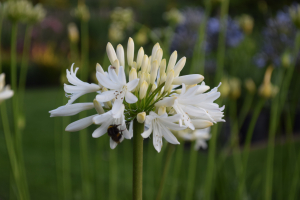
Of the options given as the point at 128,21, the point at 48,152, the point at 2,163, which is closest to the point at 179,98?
the point at 128,21

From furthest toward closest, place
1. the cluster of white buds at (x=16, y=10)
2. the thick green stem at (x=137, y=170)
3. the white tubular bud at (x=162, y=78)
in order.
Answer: the cluster of white buds at (x=16, y=10) → the white tubular bud at (x=162, y=78) → the thick green stem at (x=137, y=170)

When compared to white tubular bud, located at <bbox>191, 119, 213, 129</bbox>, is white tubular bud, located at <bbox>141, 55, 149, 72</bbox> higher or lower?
higher

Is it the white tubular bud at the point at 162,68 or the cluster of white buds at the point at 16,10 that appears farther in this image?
the cluster of white buds at the point at 16,10

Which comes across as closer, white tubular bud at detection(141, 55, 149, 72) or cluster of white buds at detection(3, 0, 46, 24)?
white tubular bud at detection(141, 55, 149, 72)

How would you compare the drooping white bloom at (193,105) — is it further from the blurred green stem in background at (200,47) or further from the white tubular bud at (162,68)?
the blurred green stem in background at (200,47)

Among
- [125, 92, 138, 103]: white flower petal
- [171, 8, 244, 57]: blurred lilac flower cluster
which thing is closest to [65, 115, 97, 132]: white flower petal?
[125, 92, 138, 103]: white flower petal

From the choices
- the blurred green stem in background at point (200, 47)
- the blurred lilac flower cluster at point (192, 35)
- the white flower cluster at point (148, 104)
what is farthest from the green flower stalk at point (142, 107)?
the blurred lilac flower cluster at point (192, 35)

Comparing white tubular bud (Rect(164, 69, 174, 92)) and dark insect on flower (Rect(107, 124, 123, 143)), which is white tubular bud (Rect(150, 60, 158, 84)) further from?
dark insect on flower (Rect(107, 124, 123, 143))

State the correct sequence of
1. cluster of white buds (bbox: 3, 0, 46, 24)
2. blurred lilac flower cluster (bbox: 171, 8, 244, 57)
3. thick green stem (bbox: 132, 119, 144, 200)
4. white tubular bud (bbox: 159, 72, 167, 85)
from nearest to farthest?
thick green stem (bbox: 132, 119, 144, 200)
white tubular bud (bbox: 159, 72, 167, 85)
cluster of white buds (bbox: 3, 0, 46, 24)
blurred lilac flower cluster (bbox: 171, 8, 244, 57)
